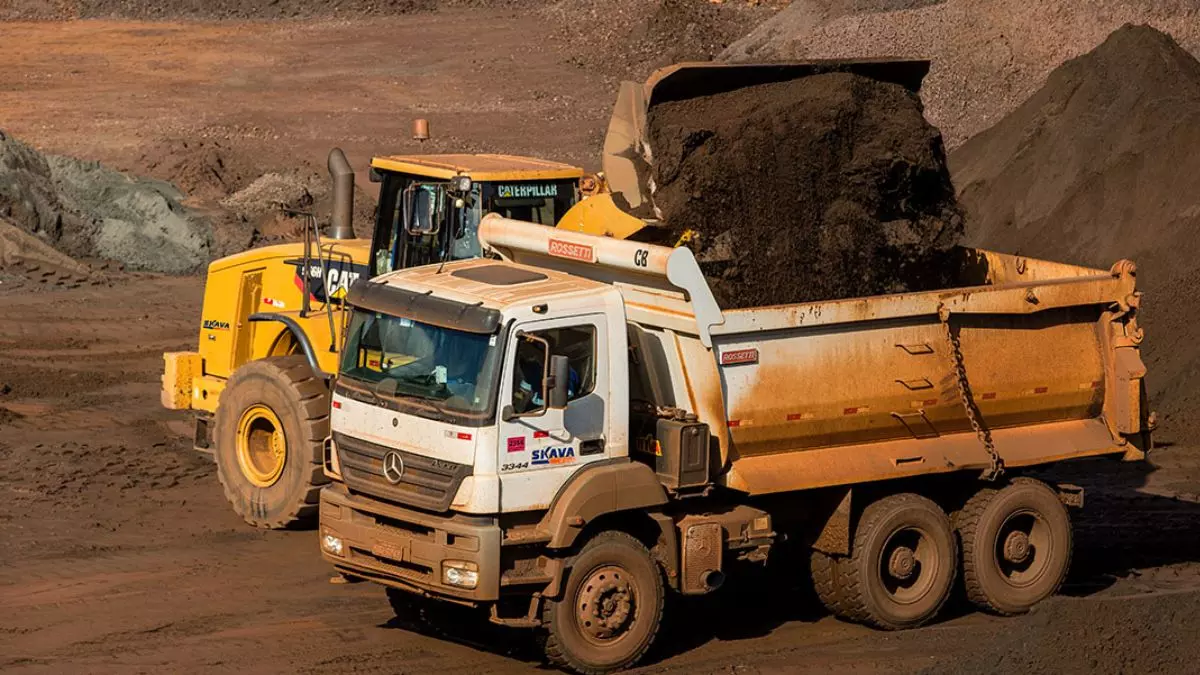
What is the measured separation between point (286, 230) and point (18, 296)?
4.66 m

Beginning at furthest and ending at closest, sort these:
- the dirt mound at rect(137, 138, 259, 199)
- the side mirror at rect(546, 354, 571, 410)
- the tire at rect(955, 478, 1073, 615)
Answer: the dirt mound at rect(137, 138, 259, 199) < the tire at rect(955, 478, 1073, 615) < the side mirror at rect(546, 354, 571, 410)

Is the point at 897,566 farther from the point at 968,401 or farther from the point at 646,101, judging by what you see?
the point at 646,101

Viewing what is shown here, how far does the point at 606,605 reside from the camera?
11711mm

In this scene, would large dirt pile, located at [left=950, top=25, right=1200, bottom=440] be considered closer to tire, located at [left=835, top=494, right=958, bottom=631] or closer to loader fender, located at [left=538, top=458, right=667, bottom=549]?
tire, located at [left=835, top=494, right=958, bottom=631]

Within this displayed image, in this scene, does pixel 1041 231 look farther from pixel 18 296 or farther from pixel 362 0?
pixel 362 0

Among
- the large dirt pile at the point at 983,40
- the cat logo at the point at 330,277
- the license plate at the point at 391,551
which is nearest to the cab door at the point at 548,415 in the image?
the license plate at the point at 391,551

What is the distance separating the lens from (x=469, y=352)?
11.4 metres

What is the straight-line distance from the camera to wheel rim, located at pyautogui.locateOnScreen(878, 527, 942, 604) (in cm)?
1297

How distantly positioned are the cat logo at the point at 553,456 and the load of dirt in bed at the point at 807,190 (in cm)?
189

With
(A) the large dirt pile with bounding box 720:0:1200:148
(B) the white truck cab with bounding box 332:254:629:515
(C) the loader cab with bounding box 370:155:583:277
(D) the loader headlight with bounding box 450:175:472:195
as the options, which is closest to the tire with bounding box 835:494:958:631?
(B) the white truck cab with bounding box 332:254:629:515

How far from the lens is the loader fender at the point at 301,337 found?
1484cm

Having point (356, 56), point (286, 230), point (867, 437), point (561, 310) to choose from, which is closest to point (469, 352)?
point (561, 310)

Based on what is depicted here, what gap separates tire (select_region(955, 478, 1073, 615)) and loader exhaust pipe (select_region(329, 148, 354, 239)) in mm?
6253

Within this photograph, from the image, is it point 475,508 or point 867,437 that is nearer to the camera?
point 475,508
